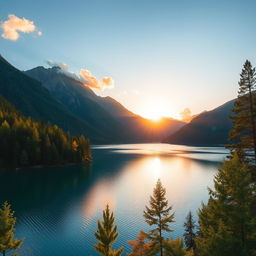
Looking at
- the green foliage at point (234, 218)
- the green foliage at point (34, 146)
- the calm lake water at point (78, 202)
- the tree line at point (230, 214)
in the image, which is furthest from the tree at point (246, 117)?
the green foliage at point (34, 146)

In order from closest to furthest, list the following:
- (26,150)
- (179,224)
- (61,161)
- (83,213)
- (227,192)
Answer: (227,192)
(179,224)
(83,213)
(26,150)
(61,161)

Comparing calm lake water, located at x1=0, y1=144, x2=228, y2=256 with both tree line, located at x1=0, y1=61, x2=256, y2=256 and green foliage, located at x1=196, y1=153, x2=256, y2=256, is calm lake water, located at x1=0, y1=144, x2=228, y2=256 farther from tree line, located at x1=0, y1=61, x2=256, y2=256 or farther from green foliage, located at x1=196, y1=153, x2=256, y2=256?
green foliage, located at x1=196, y1=153, x2=256, y2=256

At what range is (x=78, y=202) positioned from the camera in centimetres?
6638

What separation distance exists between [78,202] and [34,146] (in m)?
69.3

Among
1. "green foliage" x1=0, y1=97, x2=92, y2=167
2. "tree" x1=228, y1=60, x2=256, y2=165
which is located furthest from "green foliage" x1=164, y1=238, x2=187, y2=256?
"green foliage" x1=0, y1=97, x2=92, y2=167

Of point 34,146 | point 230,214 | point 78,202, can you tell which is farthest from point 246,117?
point 34,146

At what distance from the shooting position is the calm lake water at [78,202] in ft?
135

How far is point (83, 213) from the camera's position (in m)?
56.6

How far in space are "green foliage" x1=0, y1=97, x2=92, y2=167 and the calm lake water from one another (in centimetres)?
1318

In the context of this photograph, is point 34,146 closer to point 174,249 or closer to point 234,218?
point 174,249

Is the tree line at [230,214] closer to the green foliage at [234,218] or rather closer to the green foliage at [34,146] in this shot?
the green foliage at [234,218]

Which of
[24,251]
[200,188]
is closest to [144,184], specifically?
[200,188]

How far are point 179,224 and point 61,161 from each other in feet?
334

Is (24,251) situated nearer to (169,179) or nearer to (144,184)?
(144,184)
